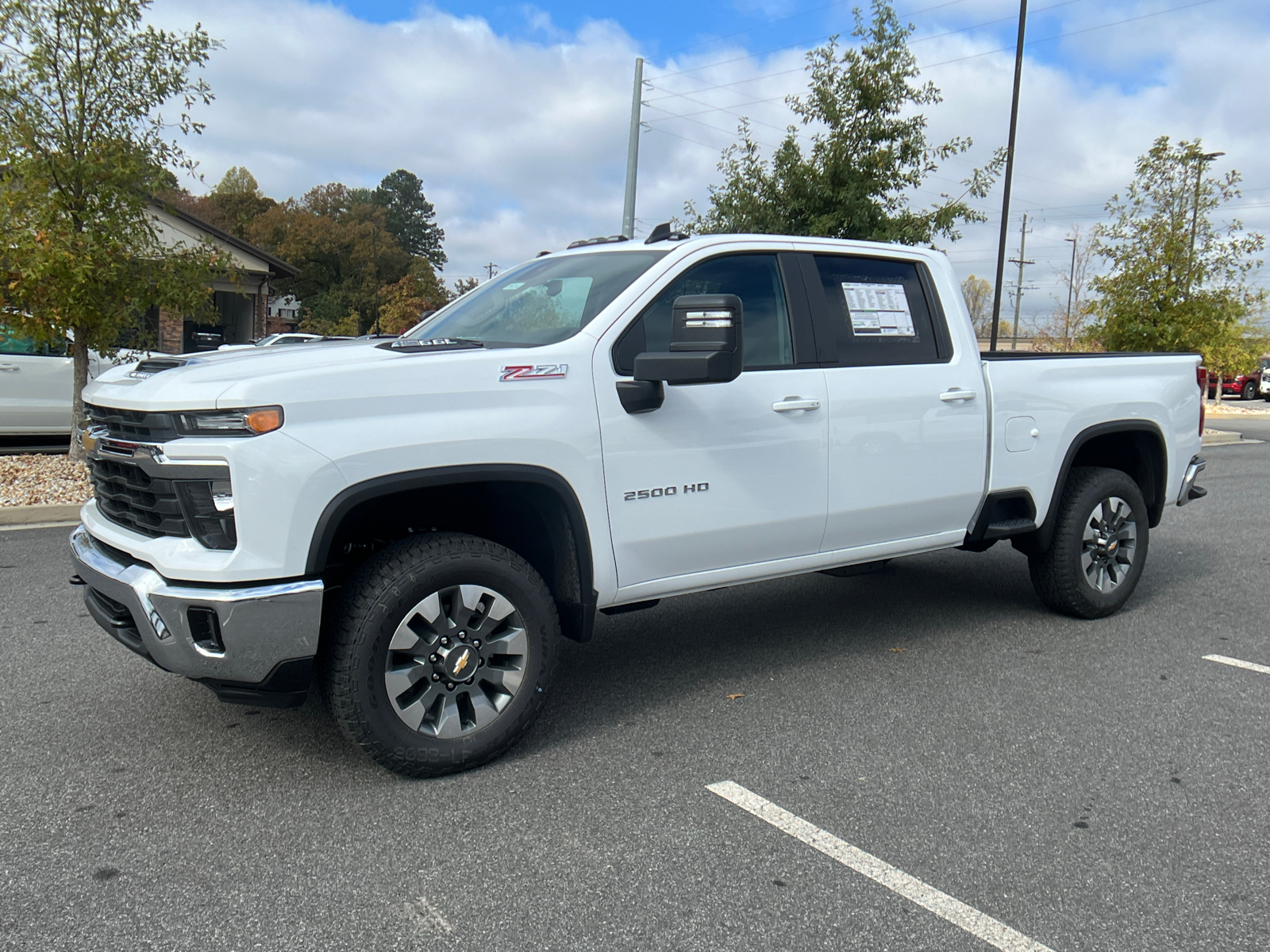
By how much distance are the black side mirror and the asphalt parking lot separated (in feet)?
4.62

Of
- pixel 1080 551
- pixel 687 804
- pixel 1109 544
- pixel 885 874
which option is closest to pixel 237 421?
pixel 687 804

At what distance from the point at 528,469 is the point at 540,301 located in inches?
42.0

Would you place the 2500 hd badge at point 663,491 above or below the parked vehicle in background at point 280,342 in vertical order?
below

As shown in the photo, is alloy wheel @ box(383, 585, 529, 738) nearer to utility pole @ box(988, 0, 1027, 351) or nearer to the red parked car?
utility pole @ box(988, 0, 1027, 351)

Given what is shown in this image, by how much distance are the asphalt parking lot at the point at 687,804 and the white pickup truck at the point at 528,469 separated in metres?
0.42

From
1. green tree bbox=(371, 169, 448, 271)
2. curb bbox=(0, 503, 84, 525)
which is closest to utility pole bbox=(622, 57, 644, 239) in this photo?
curb bbox=(0, 503, 84, 525)

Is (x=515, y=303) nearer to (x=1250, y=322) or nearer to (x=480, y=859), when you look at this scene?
(x=480, y=859)

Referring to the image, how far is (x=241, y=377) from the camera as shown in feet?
10.5

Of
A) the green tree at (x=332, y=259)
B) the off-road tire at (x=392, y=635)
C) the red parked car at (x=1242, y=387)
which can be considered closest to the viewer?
the off-road tire at (x=392, y=635)

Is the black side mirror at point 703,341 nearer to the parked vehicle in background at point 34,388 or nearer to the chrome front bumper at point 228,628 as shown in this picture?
the chrome front bumper at point 228,628

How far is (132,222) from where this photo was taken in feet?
34.8

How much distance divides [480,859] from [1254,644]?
14.3 ft

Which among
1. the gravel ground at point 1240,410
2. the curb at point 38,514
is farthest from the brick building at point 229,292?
the gravel ground at point 1240,410

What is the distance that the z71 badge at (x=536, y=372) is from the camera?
355cm
